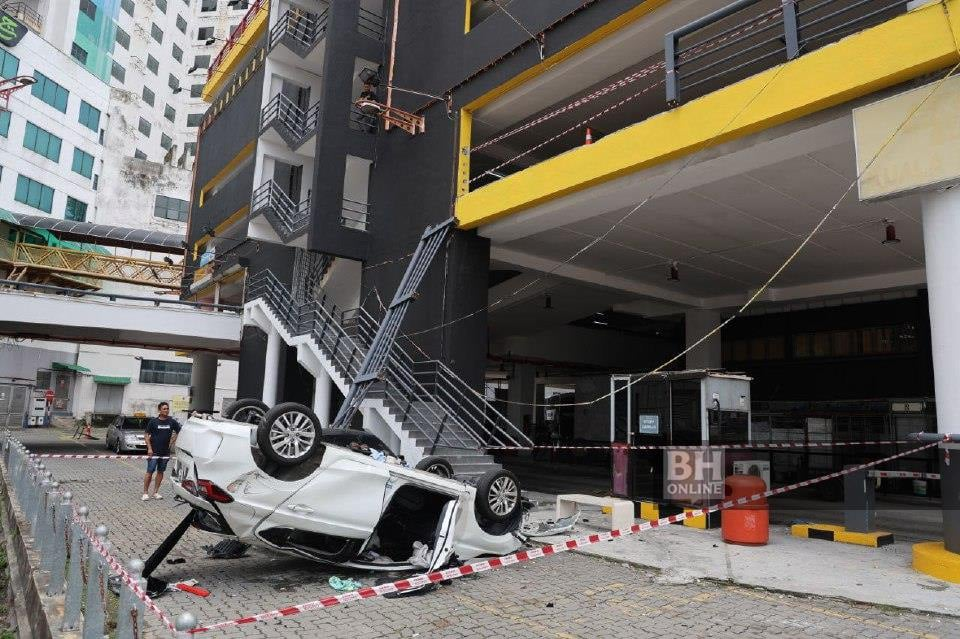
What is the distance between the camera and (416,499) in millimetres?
7164

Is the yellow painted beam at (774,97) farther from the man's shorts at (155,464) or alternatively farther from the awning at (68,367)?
the awning at (68,367)

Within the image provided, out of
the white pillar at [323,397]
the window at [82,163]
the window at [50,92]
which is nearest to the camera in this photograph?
the white pillar at [323,397]

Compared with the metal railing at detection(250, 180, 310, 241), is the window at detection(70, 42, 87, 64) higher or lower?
higher

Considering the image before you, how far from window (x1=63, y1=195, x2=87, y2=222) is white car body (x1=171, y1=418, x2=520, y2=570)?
2010 inches

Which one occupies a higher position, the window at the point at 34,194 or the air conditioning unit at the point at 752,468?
the window at the point at 34,194

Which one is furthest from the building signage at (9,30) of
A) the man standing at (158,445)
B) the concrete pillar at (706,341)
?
the concrete pillar at (706,341)

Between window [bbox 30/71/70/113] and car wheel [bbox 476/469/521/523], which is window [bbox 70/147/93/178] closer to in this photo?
window [bbox 30/71/70/113]

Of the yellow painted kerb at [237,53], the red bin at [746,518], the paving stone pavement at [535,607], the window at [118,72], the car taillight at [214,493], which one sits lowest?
the paving stone pavement at [535,607]

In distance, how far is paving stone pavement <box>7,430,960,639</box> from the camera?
5426 mm

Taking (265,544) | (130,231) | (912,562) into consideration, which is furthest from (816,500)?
(130,231)

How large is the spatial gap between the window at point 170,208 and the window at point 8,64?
1737 cm

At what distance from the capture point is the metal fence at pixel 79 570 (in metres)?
3.57

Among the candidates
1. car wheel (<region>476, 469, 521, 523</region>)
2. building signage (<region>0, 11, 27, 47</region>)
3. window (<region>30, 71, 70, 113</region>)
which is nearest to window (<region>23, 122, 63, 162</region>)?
window (<region>30, 71, 70, 113</region>)

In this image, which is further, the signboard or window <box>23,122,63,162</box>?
window <box>23,122,63,162</box>
